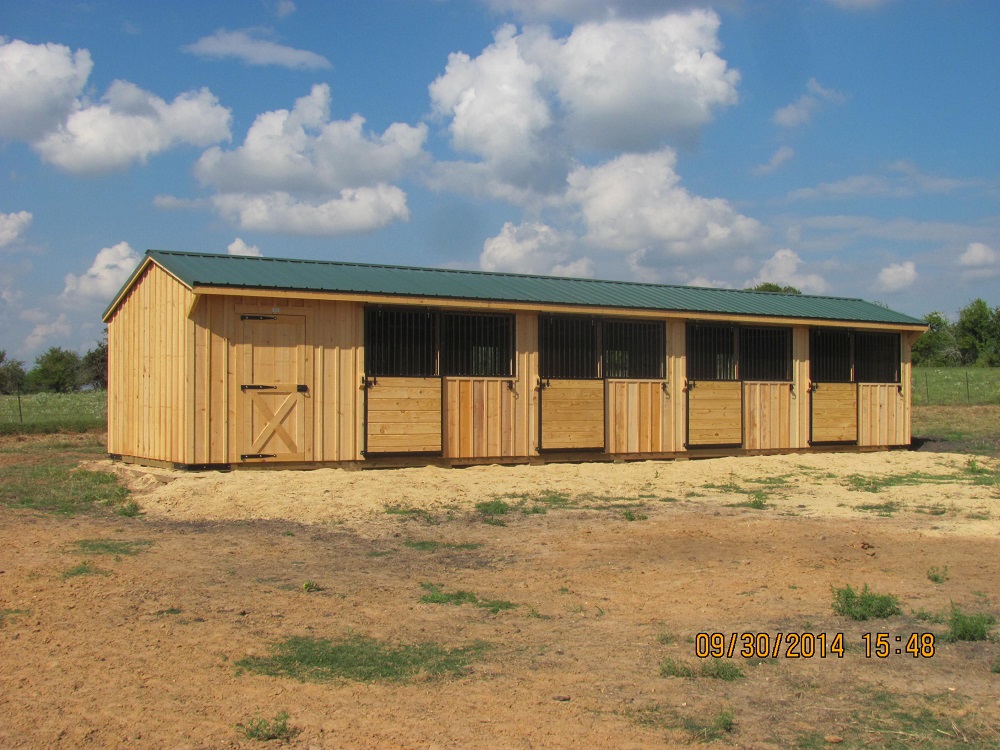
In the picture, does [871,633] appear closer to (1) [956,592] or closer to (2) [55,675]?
(1) [956,592]

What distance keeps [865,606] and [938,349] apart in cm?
6769

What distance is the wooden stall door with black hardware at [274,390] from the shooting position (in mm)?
12828

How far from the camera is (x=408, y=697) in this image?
177 inches

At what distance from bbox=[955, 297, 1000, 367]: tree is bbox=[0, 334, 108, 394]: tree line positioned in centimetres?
5752

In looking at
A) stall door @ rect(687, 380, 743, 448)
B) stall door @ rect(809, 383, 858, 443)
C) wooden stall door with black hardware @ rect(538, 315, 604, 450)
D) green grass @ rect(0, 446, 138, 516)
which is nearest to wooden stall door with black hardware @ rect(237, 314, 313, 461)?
green grass @ rect(0, 446, 138, 516)

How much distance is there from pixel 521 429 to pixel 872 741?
1091cm

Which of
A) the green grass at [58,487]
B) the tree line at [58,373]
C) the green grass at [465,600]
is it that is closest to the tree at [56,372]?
the tree line at [58,373]

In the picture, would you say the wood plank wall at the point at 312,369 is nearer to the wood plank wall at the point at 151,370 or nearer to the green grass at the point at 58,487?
the wood plank wall at the point at 151,370

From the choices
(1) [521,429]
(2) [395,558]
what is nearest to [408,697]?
(2) [395,558]

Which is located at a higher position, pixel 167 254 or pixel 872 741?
pixel 167 254

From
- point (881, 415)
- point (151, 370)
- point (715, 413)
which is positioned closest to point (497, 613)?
point (151, 370)

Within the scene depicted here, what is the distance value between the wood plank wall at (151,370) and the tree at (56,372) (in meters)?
49.6

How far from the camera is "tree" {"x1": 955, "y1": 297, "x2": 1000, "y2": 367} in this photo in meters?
63.5

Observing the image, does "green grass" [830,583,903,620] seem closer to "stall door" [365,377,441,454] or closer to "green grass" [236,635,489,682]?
"green grass" [236,635,489,682]
